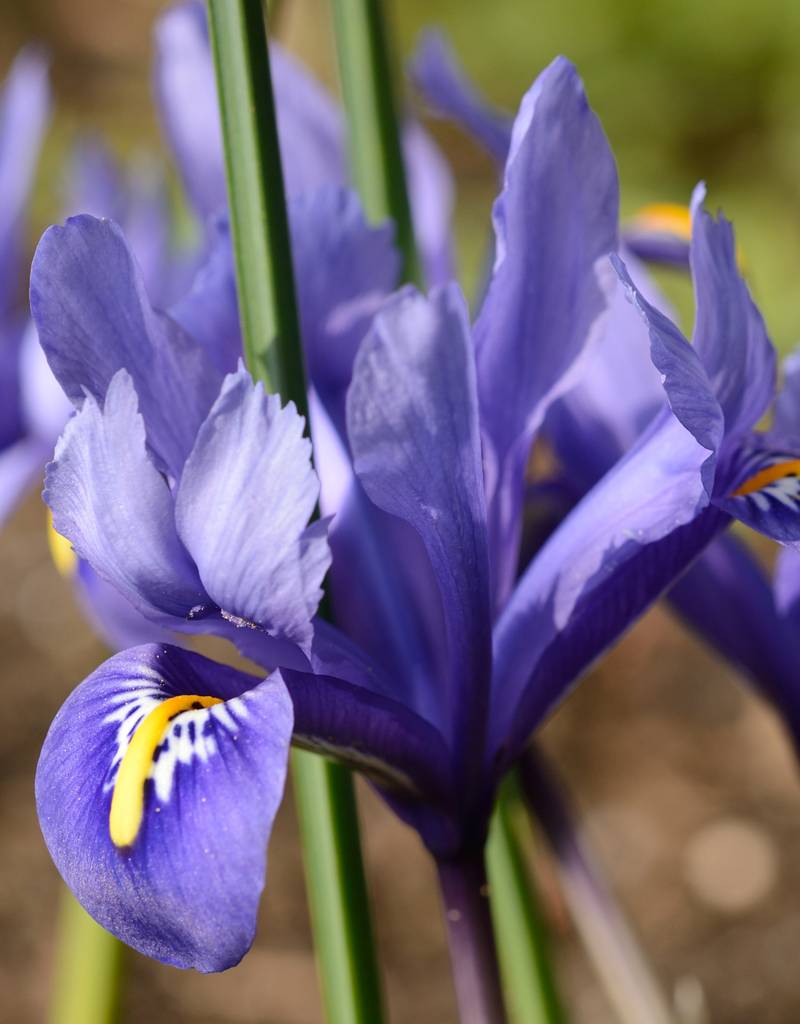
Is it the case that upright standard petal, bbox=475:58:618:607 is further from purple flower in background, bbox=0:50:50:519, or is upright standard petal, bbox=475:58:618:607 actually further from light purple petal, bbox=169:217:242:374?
purple flower in background, bbox=0:50:50:519

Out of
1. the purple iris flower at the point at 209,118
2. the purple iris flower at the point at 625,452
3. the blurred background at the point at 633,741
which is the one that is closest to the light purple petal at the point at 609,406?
the purple iris flower at the point at 625,452

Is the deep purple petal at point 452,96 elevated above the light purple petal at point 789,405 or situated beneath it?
elevated above

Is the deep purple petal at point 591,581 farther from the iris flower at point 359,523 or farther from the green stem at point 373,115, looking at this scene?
the green stem at point 373,115

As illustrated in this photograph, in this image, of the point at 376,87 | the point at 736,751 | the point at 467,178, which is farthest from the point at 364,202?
the point at 467,178

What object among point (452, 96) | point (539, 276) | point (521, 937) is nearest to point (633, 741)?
point (521, 937)

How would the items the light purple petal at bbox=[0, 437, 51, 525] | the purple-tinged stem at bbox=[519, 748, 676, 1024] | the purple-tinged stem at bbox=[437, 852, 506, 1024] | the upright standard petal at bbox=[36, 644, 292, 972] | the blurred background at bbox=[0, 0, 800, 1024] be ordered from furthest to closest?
the blurred background at bbox=[0, 0, 800, 1024]
the light purple petal at bbox=[0, 437, 51, 525]
the purple-tinged stem at bbox=[519, 748, 676, 1024]
the purple-tinged stem at bbox=[437, 852, 506, 1024]
the upright standard petal at bbox=[36, 644, 292, 972]

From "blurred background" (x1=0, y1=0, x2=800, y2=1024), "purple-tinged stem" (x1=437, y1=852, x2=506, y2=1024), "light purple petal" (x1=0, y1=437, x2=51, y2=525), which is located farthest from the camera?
"blurred background" (x1=0, y1=0, x2=800, y2=1024)

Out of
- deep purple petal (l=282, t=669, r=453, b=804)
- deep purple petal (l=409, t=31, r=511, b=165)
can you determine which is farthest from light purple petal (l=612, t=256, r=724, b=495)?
deep purple petal (l=409, t=31, r=511, b=165)
